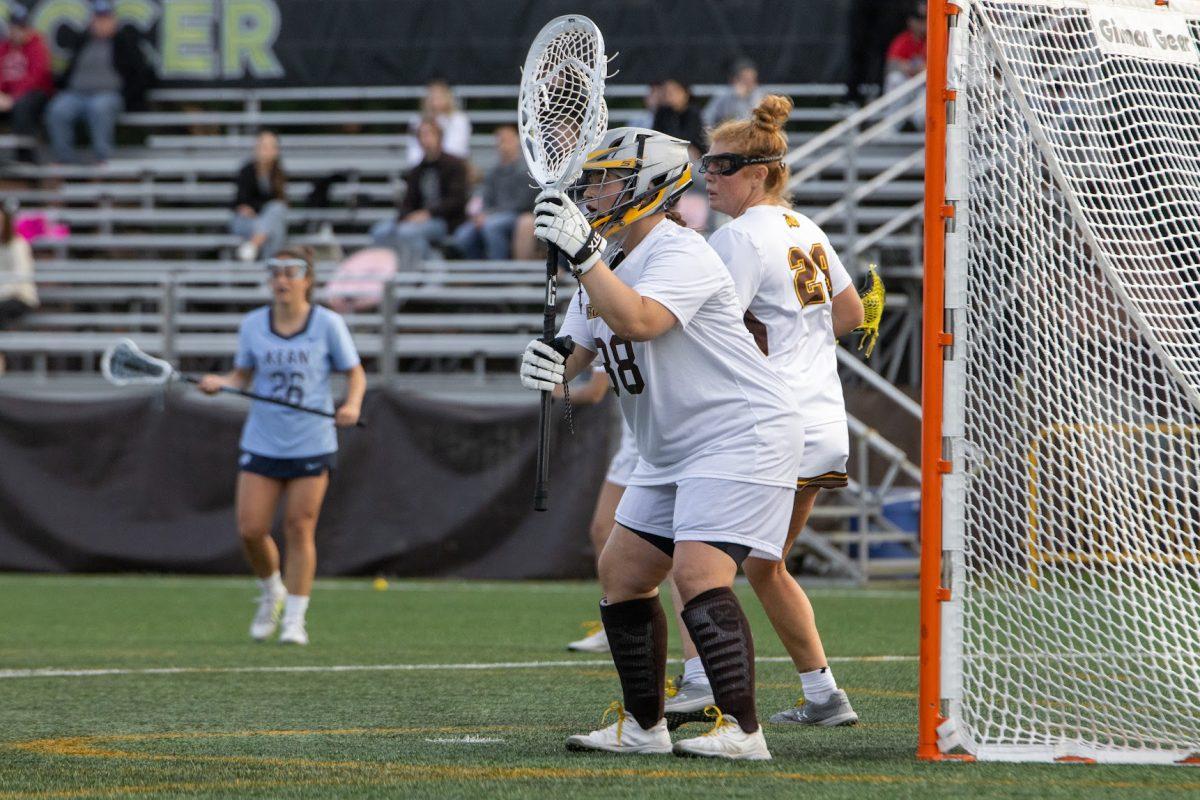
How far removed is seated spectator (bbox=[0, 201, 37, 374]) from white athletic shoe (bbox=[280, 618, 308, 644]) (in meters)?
7.96

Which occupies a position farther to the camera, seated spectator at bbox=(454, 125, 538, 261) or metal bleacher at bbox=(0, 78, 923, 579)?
seated spectator at bbox=(454, 125, 538, 261)

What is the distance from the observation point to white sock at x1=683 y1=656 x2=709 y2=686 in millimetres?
6324

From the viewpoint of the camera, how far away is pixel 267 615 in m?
9.66

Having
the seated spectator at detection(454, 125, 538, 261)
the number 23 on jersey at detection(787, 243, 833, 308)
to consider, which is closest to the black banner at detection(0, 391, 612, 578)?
the seated spectator at detection(454, 125, 538, 261)

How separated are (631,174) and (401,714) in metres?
2.21

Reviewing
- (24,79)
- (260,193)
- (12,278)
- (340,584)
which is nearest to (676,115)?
(260,193)

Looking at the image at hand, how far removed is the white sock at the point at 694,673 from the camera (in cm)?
632

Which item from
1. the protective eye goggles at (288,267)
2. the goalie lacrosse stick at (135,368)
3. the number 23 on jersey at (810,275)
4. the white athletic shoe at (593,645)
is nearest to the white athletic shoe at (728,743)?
the number 23 on jersey at (810,275)

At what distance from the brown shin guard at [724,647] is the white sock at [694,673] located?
4.39 ft

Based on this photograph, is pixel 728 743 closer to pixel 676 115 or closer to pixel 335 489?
pixel 335 489

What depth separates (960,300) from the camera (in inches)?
199

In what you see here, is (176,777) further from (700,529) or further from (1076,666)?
(1076,666)

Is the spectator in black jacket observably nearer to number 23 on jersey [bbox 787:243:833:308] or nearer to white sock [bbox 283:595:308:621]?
white sock [bbox 283:595:308:621]

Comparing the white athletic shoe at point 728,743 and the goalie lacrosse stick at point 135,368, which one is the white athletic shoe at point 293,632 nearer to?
the goalie lacrosse stick at point 135,368
